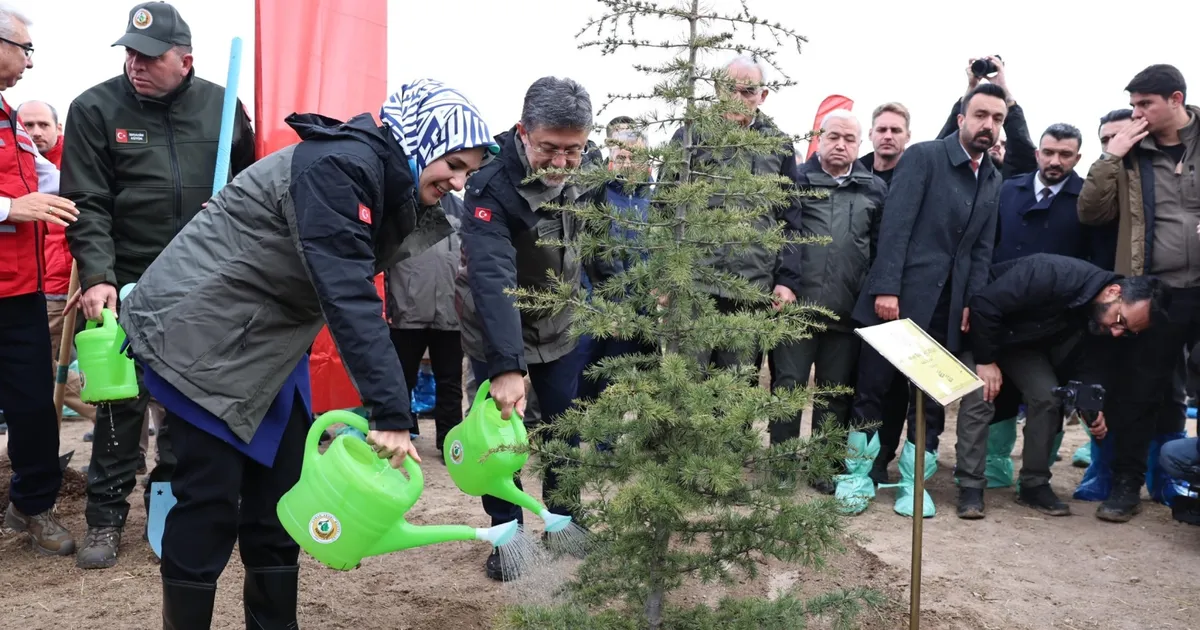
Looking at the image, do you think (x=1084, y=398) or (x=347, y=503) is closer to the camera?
(x=347, y=503)

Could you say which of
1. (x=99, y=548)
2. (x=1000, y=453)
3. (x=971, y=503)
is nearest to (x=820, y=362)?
(x=971, y=503)

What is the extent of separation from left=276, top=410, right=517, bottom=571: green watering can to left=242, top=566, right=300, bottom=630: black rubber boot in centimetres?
37

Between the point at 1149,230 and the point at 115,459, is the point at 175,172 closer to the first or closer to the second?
the point at 115,459

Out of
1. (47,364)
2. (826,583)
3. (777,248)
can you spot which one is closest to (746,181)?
(777,248)

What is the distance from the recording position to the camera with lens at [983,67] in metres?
5.22

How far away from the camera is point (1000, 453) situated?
17.7ft

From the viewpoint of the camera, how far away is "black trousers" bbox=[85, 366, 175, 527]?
370cm

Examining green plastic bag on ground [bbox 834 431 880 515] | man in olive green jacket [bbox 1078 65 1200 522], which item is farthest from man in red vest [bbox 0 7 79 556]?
Answer: man in olive green jacket [bbox 1078 65 1200 522]

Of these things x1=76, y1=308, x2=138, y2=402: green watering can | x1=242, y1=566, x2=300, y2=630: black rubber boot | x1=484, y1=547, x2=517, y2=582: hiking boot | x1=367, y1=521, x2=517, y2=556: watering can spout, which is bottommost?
x1=484, y1=547, x2=517, y2=582: hiking boot

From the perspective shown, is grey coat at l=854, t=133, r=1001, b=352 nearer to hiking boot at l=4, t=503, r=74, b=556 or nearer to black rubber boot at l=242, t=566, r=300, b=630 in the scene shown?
black rubber boot at l=242, t=566, r=300, b=630

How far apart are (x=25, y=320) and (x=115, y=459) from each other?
25.3 inches

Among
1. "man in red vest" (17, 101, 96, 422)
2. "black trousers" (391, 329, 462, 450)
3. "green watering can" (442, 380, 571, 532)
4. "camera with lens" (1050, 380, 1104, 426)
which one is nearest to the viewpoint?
"green watering can" (442, 380, 571, 532)

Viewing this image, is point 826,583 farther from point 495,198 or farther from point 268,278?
point 268,278

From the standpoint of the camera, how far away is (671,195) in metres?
2.44
